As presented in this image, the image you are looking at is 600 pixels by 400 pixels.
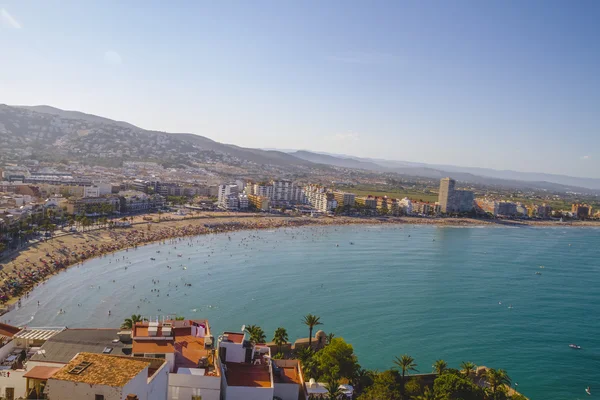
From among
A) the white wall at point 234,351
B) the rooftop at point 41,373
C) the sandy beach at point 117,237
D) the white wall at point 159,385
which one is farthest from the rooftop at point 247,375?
the sandy beach at point 117,237

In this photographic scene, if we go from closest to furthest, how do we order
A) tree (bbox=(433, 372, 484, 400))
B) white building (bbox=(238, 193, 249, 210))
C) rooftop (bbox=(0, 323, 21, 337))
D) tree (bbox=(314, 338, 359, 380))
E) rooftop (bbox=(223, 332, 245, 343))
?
rooftop (bbox=(223, 332, 245, 343)) → rooftop (bbox=(0, 323, 21, 337)) → tree (bbox=(433, 372, 484, 400)) → tree (bbox=(314, 338, 359, 380)) → white building (bbox=(238, 193, 249, 210))

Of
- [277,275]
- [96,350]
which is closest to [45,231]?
[277,275]

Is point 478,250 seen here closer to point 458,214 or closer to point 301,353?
point 458,214

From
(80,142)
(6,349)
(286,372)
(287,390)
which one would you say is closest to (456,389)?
(286,372)

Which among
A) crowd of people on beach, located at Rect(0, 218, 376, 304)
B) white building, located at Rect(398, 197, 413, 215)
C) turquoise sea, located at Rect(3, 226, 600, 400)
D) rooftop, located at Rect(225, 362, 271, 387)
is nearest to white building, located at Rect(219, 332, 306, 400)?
rooftop, located at Rect(225, 362, 271, 387)

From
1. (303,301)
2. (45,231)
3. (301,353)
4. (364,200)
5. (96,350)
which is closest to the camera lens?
(96,350)

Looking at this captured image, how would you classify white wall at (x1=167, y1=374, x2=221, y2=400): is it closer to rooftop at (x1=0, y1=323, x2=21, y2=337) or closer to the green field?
rooftop at (x1=0, y1=323, x2=21, y2=337)
